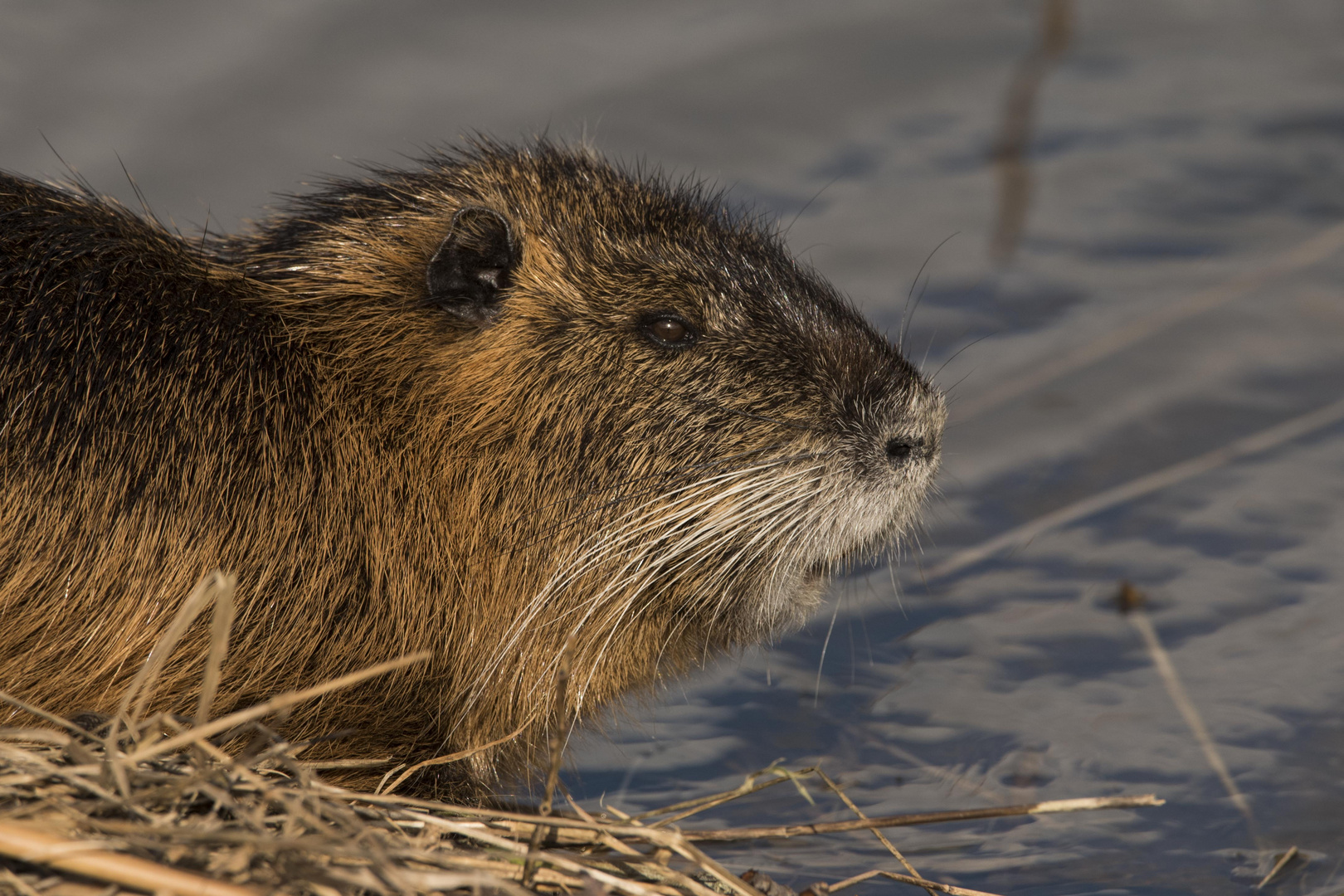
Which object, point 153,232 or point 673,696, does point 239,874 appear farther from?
point 673,696

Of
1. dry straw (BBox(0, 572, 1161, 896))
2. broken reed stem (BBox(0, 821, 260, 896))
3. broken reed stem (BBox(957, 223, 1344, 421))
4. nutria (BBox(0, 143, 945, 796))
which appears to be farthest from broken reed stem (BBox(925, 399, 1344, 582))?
broken reed stem (BBox(0, 821, 260, 896))

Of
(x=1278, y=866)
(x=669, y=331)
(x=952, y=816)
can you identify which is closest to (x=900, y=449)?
(x=669, y=331)

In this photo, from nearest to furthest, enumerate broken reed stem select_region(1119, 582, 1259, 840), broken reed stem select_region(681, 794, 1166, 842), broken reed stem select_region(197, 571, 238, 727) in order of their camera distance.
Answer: broken reed stem select_region(197, 571, 238, 727) → broken reed stem select_region(681, 794, 1166, 842) → broken reed stem select_region(1119, 582, 1259, 840)

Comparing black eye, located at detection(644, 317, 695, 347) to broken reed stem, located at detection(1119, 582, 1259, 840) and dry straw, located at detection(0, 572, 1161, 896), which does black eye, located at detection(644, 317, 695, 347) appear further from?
broken reed stem, located at detection(1119, 582, 1259, 840)

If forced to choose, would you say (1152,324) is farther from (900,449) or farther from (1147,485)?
(900,449)

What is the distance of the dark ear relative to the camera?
3.36 m

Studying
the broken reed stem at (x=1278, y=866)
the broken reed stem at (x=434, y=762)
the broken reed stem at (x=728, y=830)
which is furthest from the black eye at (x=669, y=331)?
the broken reed stem at (x=1278, y=866)

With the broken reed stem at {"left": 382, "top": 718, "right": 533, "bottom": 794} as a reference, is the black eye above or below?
above

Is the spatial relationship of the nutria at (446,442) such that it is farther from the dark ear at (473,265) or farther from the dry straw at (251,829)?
the dry straw at (251,829)

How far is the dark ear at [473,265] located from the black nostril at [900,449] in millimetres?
954

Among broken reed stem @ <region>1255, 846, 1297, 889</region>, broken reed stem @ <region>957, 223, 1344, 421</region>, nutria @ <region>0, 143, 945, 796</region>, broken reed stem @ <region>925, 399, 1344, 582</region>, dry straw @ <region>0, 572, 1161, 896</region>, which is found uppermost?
broken reed stem @ <region>957, 223, 1344, 421</region>

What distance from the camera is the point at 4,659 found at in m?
2.92

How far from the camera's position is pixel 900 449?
335cm

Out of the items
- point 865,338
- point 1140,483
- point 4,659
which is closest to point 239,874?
point 4,659
